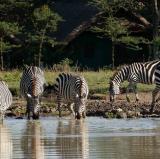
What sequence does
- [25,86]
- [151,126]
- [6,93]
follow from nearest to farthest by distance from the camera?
[151,126], [6,93], [25,86]

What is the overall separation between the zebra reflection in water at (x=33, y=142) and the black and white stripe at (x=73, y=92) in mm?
2716

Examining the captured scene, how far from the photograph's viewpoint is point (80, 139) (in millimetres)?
19047

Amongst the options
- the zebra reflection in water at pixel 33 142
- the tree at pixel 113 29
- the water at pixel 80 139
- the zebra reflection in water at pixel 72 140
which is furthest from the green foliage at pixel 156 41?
the zebra reflection in water at pixel 33 142

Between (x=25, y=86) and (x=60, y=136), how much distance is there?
867 centimetres

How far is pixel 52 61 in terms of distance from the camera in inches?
1816

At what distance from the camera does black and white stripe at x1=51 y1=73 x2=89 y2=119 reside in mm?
26150

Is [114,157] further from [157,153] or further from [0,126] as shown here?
[0,126]

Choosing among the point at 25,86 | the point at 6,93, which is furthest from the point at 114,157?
the point at 25,86

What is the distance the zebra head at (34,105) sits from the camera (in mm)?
26228

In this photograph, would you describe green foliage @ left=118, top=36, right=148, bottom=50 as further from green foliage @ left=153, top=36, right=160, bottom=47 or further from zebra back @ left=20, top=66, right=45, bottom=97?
zebra back @ left=20, top=66, right=45, bottom=97

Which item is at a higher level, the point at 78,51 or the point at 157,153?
the point at 78,51

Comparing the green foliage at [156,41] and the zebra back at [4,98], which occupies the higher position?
the green foliage at [156,41]

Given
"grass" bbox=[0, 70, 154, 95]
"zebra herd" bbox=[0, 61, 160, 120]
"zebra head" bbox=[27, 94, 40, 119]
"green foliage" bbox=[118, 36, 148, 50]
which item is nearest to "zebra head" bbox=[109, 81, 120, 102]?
"zebra herd" bbox=[0, 61, 160, 120]

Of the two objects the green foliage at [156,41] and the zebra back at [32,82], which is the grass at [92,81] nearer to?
the zebra back at [32,82]
